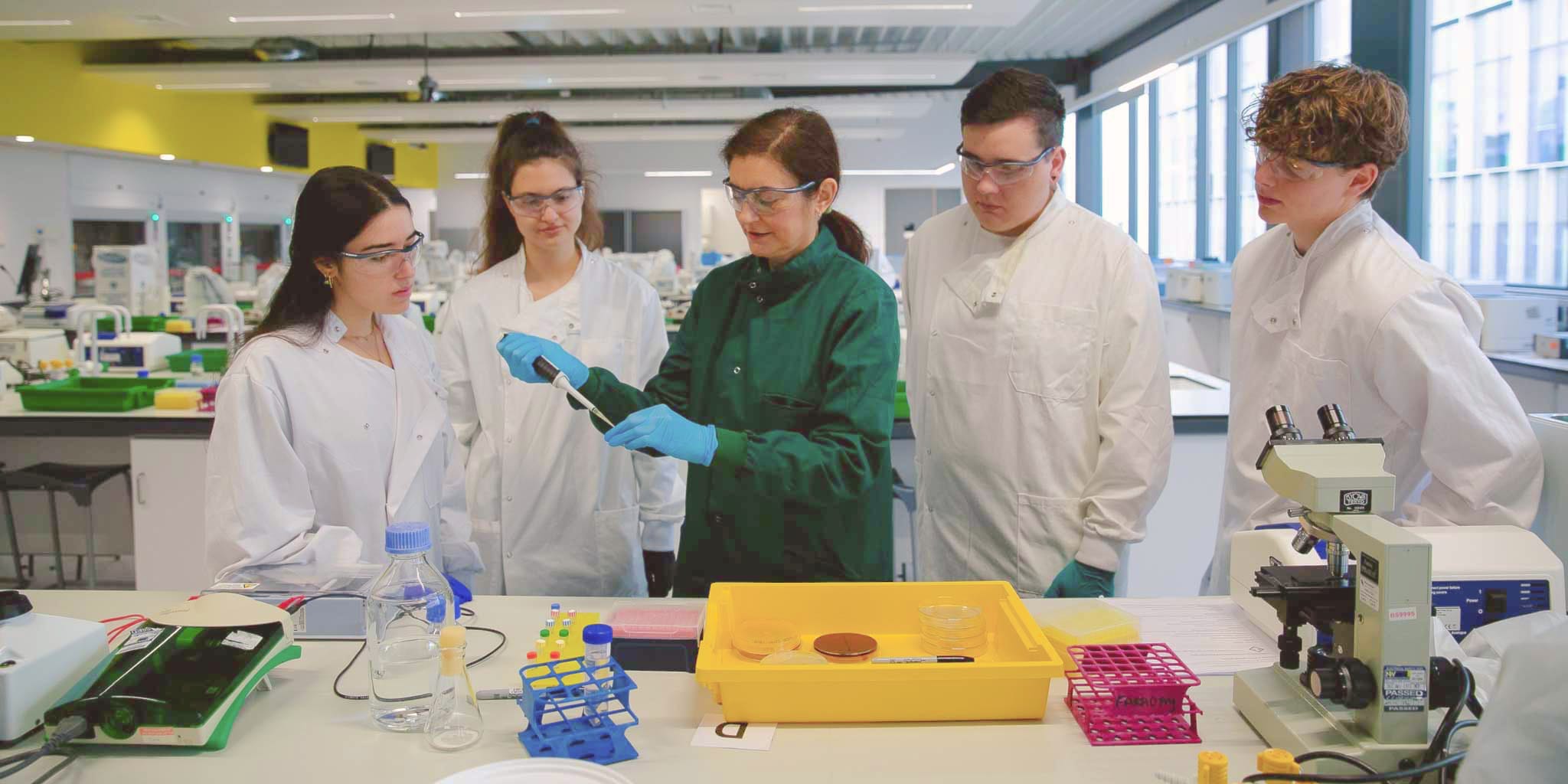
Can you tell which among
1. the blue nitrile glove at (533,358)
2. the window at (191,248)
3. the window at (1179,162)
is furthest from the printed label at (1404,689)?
the window at (191,248)

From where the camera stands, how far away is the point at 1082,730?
130 centimetres

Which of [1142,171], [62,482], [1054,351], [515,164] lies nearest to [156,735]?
[515,164]

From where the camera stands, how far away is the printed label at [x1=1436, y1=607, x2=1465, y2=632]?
1.48 m

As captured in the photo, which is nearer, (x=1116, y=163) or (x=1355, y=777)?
(x=1355, y=777)

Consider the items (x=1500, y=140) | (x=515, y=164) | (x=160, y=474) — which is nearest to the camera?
(x=515, y=164)

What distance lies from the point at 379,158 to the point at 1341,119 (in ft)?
48.4

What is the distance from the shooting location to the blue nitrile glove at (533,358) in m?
1.84

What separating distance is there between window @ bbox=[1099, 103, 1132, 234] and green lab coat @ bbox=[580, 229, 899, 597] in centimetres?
1018

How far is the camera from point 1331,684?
117 cm

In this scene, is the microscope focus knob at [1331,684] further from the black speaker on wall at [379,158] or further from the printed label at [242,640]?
the black speaker on wall at [379,158]

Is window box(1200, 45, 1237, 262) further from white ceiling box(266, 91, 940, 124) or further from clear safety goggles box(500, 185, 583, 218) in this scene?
clear safety goggles box(500, 185, 583, 218)

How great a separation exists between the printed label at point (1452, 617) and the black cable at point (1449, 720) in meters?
0.29

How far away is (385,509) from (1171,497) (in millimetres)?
2396

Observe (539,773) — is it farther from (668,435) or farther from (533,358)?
(533,358)
